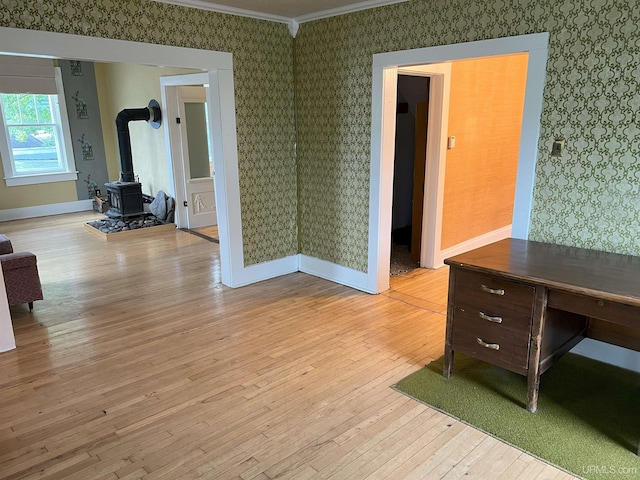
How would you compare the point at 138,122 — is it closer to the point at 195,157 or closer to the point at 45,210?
the point at 195,157

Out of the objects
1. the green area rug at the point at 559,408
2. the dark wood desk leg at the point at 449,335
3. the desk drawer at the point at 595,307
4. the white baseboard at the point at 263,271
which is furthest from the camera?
the white baseboard at the point at 263,271

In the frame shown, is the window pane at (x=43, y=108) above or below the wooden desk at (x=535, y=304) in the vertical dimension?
→ above

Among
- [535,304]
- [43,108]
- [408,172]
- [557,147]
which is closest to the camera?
[535,304]

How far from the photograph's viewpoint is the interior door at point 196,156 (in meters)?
6.45

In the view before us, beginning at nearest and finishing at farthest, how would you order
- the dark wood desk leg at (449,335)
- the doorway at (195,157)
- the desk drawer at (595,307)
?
the desk drawer at (595,307), the dark wood desk leg at (449,335), the doorway at (195,157)

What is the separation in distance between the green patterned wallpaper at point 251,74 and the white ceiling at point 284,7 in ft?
0.19

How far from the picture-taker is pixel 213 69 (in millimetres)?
3834

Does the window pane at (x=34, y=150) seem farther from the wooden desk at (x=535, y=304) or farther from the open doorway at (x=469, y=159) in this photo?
the wooden desk at (x=535, y=304)

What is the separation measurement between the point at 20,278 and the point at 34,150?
186 inches

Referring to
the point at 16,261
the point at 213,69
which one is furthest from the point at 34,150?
the point at 213,69

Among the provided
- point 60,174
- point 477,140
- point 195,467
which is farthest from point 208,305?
point 60,174

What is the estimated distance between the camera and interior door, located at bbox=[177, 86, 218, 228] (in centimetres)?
645

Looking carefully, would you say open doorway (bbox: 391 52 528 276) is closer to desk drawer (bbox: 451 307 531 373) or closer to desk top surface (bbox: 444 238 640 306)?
desk top surface (bbox: 444 238 640 306)

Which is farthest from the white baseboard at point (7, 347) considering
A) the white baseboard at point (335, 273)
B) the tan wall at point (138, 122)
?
the tan wall at point (138, 122)
